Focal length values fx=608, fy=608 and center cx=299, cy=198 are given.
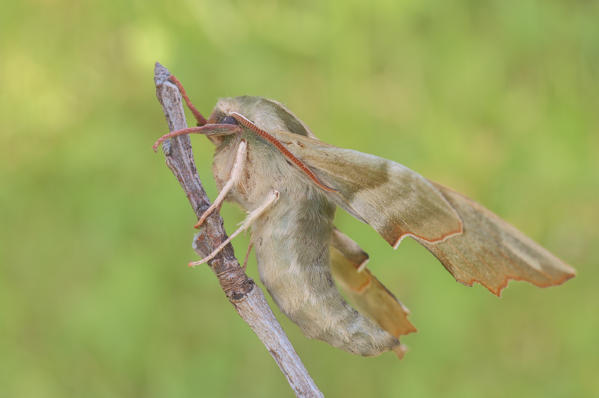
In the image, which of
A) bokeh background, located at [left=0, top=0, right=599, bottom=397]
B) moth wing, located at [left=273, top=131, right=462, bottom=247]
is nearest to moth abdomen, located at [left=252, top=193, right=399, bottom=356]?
moth wing, located at [left=273, top=131, right=462, bottom=247]

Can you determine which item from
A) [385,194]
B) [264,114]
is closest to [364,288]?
[385,194]

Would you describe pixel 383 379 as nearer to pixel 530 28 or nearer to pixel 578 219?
pixel 578 219

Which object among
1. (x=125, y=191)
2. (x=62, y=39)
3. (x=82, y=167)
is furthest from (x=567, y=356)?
(x=62, y=39)

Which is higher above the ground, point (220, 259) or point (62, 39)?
point (62, 39)

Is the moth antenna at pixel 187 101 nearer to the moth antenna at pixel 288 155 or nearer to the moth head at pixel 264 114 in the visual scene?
the moth head at pixel 264 114

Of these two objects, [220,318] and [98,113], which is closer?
[220,318]

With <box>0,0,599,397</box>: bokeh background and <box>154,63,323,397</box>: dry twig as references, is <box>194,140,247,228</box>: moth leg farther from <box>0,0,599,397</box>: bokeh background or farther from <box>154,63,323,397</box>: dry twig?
<box>0,0,599,397</box>: bokeh background

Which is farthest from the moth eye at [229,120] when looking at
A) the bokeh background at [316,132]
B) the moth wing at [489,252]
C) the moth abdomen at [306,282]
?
the bokeh background at [316,132]
